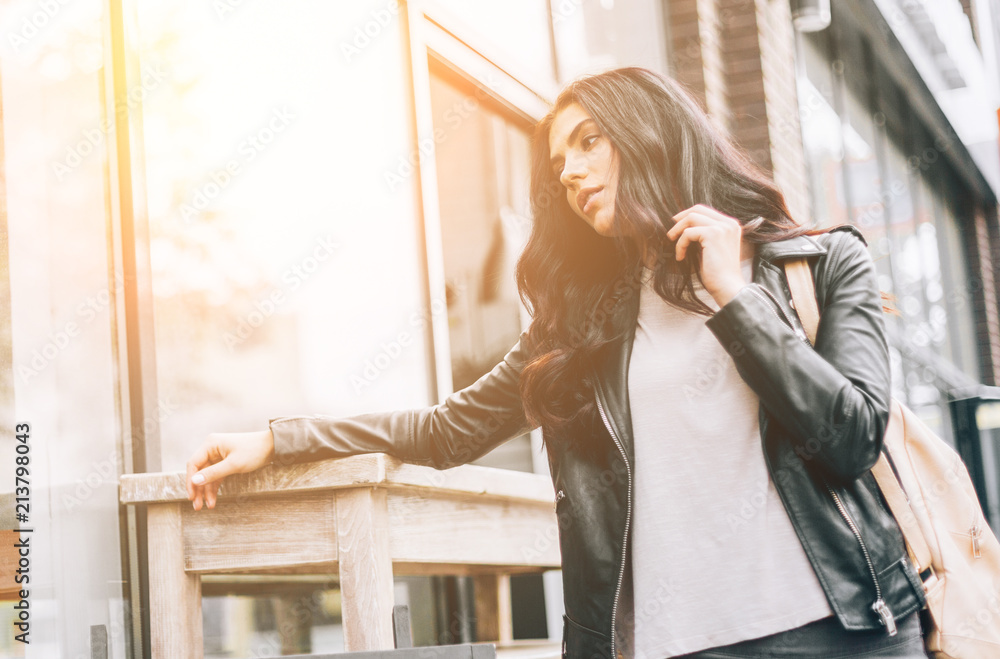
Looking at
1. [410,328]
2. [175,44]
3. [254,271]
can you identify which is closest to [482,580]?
[410,328]

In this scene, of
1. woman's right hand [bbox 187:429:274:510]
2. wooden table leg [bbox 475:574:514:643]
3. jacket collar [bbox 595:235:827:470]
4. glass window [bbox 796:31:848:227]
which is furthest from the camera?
glass window [bbox 796:31:848:227]

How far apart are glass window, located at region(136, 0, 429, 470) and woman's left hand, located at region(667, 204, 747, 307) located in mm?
1255

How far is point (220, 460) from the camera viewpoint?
193cm

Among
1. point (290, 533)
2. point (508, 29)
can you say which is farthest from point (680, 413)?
point (508, 29)

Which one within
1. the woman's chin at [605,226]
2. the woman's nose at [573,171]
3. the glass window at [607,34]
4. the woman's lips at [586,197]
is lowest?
the woman's chin at [605,226]

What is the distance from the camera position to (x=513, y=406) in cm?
211

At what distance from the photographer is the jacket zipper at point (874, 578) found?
1570mm

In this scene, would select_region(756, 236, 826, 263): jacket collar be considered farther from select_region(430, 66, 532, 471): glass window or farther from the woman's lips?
select_region(430, 66, 532, 471): glass window

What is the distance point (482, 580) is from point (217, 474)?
1.64m

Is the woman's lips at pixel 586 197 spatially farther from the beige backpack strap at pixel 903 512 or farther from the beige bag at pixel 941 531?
the beige backpack strap at pixel 903 512

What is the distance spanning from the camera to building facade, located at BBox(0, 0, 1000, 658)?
202 centimetres

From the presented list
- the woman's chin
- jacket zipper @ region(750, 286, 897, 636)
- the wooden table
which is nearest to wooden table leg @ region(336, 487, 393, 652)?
the wooden table

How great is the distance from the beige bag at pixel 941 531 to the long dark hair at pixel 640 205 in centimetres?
19

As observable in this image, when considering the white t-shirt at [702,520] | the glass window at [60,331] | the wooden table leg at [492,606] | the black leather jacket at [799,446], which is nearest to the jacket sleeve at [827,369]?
the black leather jacket at [799,446]
